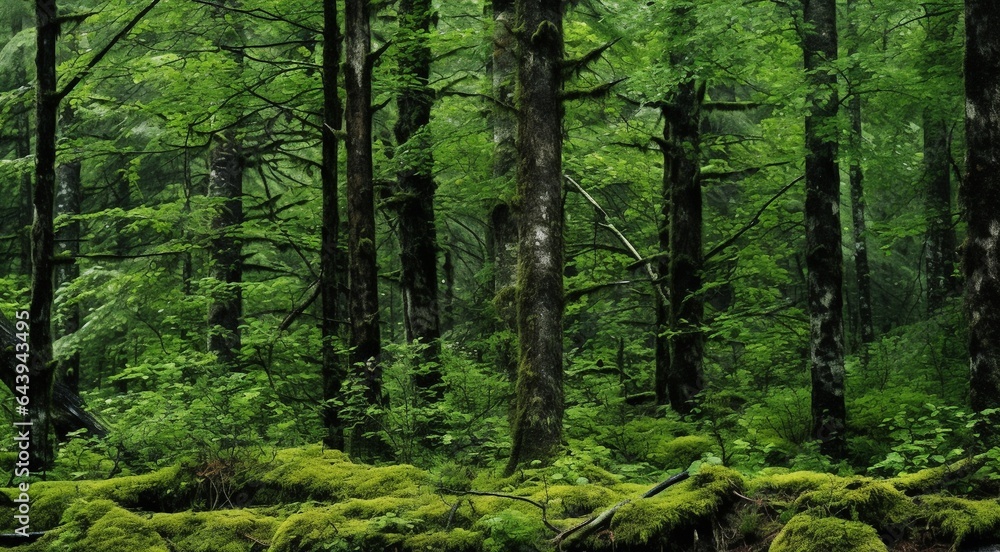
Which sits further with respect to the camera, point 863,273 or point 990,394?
point 863,273

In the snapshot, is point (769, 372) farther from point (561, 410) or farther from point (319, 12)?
point (319, 12)

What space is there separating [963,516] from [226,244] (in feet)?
44.4

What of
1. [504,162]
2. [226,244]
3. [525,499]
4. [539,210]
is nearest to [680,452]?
[539,210]

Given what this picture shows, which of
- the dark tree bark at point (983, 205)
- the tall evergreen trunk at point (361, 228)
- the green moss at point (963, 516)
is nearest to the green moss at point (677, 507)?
the green moss at point (963, 516)

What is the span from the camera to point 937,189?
631 inches

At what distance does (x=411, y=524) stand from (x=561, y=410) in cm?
294

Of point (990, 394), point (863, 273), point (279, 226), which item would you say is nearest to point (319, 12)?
point (279, 226)

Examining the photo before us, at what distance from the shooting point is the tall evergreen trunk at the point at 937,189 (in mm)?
12242

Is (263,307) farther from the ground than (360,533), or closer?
farther from the ground

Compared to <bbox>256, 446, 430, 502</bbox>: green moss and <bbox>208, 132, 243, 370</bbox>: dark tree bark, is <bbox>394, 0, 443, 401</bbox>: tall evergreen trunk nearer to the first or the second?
<bbox>208, 132, 243, 370</bbox>: dark tree bark

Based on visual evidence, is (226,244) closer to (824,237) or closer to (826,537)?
(824,237)

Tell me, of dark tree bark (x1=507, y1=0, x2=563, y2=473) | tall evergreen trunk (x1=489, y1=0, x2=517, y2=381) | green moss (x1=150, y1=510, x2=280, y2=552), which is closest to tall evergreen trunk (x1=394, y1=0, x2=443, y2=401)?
tall evergreen trunk (x1=489, y1=0, x2=517, y2=381)

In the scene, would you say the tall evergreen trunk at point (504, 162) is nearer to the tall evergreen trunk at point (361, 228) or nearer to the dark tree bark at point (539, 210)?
the tall evergreen trunk at point (361, 228)

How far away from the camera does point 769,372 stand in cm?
1385
